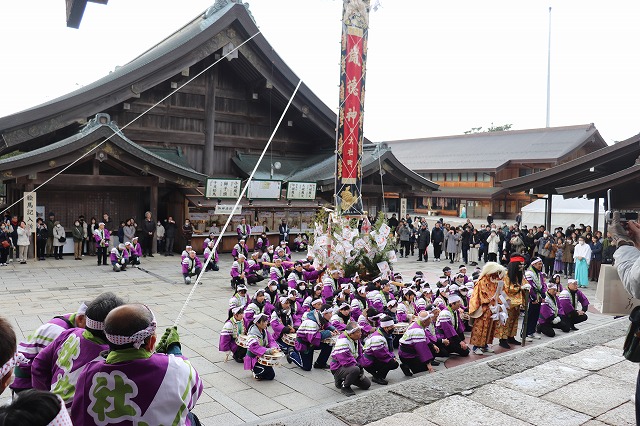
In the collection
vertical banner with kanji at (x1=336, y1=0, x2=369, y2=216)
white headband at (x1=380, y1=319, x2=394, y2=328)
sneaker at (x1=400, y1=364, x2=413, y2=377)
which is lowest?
sneaker at (x1=400, y1=364, x2=413, y2=377)

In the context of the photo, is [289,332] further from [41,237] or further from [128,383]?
[41,237]

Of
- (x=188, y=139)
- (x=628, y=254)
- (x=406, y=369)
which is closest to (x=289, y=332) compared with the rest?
(x=406, y=369)

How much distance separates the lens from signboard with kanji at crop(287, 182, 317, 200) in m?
19.8

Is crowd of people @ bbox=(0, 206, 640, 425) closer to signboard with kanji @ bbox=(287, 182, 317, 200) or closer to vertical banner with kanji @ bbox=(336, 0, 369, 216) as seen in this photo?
vertical banner with kanji @ bbox=(336, 0, 369, 216)

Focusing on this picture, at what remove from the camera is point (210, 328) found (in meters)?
9.14

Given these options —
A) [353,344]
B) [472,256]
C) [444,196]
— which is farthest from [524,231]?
[444,196]

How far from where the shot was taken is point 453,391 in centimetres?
544

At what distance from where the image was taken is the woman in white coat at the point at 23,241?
48.6 feet

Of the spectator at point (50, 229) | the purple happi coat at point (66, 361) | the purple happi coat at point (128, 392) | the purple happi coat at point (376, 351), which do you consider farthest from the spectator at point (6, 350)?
the spectator at point (50, 229)

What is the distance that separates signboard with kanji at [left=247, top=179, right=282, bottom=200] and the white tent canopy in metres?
12.1

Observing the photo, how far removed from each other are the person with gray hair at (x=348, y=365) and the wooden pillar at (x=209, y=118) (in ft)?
48.1

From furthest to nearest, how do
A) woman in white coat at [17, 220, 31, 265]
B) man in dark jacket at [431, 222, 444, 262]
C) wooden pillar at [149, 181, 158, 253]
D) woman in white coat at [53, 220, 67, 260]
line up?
man in dark jacket at [431, 222, 444, 262]
wooden pillar at [149, 181, 158, 253]
woman in white coat at [53, 220, 67, 260]
woman in white coat at [17, 220, 31, 265]

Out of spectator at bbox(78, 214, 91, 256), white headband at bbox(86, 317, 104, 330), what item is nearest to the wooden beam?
spectator at bbox(78, 214, 91, 256)

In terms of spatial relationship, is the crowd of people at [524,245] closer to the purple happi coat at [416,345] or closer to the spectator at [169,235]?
A: the purple happi coat at [416,345]
